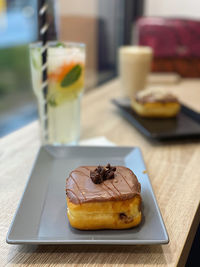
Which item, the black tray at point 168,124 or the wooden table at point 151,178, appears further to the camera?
the black tray at point 168,124

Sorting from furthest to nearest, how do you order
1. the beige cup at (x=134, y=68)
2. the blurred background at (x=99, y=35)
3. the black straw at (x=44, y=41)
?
1. the blurred background at (x=99, y=35)
2. the beige cup at (x=134, y=68)
3. the black straw at (x=44, y=41)

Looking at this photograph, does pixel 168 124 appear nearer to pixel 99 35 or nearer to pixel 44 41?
pixel 44 41

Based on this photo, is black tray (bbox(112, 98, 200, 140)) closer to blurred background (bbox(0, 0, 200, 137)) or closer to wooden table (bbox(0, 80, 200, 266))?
wooden table (bbox(0, 80, 200, 266))

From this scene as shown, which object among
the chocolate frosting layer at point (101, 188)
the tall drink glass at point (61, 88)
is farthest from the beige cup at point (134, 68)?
the chocolate frosting layer at point (101, 188)

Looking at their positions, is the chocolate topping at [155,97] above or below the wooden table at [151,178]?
above

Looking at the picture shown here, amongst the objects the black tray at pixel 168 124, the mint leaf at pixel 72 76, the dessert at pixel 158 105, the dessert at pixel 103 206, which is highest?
the mint leaf at pixel 72 76

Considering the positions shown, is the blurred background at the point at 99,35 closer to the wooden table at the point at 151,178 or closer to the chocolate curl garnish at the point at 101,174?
the wooden table at the point at 151,178

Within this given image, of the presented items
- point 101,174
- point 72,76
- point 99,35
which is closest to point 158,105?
point 72,76
